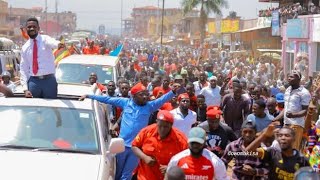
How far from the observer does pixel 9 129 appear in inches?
243

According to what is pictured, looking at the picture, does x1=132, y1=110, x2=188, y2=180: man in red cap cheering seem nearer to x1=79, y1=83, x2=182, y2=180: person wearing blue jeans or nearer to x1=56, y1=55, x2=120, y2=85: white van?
x1=79, y1=83, x2=182, y2=180: person wearing blue jeans

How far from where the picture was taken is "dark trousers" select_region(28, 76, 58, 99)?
25.4ft

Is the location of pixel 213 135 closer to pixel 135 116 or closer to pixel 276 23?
pixel 135 116

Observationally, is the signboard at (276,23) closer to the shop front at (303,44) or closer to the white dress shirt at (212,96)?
the shop front at (303,44)

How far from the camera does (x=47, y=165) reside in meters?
5.50

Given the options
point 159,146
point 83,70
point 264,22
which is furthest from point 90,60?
point 264,22

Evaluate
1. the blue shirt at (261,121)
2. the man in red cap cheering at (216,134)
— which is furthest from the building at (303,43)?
the man in red cap cheering at (216,134)

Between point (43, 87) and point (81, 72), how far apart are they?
567cm

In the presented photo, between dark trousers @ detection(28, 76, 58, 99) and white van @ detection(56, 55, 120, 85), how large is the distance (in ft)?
17.6

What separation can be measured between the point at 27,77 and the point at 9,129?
6.43 ft

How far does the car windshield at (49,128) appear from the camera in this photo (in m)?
6.07

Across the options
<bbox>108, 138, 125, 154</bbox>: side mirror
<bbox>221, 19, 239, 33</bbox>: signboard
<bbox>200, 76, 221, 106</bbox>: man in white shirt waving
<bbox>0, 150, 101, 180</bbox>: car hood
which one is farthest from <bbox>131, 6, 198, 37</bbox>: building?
<bbox>0, 150, 101, 180</bbox>: car hood

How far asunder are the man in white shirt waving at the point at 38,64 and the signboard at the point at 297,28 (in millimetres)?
19997

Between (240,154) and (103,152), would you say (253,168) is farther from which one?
(103,152)
